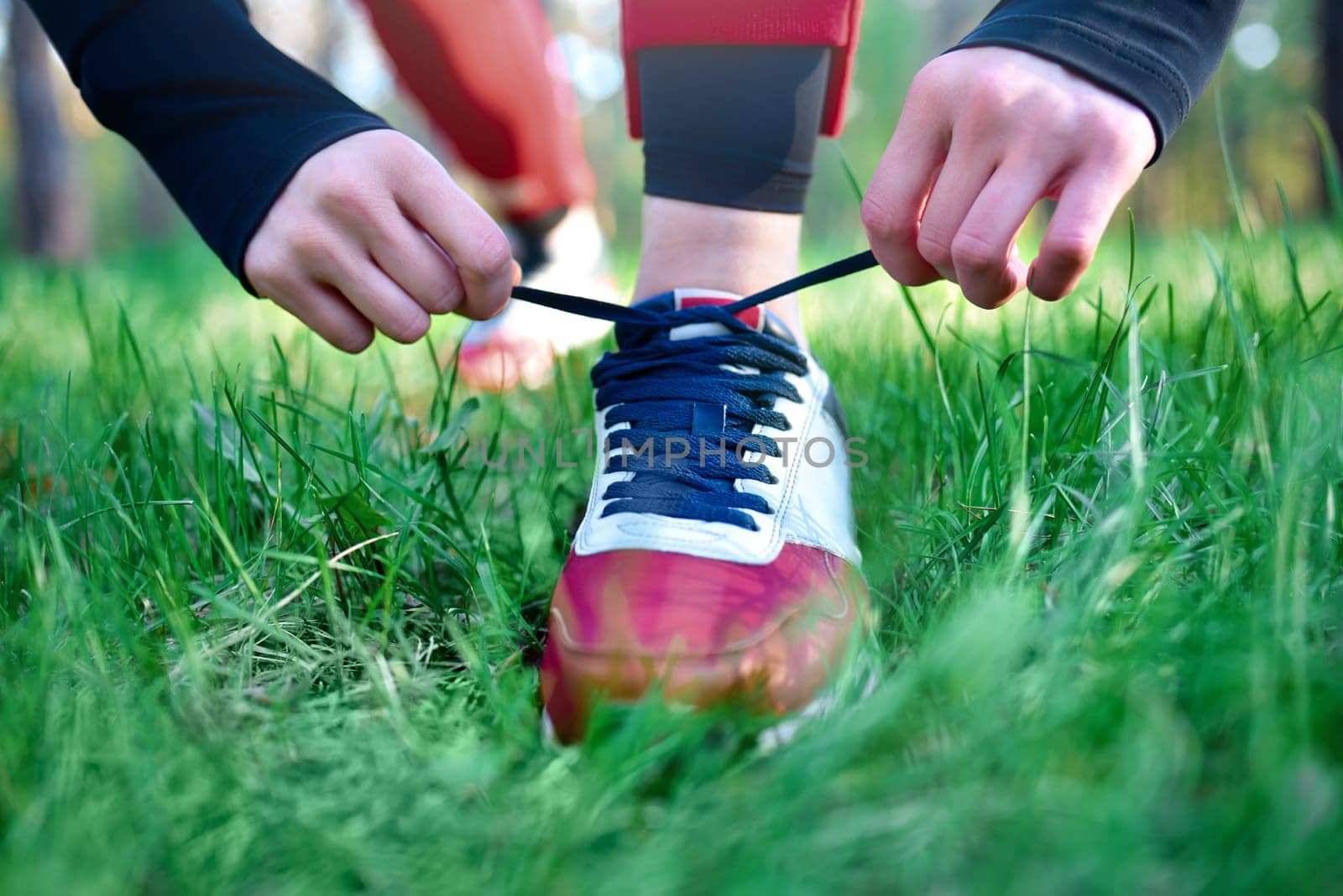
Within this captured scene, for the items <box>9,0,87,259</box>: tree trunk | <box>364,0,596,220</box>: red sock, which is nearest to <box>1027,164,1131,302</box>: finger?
<box>364,0,596,220</box>: red sock

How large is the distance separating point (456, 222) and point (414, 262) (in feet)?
0.16

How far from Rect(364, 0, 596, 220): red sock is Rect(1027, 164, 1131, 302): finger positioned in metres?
1.42

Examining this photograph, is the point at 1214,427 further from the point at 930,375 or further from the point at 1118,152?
the point at 930,375

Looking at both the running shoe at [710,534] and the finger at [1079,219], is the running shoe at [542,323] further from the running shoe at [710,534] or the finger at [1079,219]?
the finger at [1079,219]

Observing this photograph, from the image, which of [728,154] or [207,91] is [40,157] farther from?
[728,154]

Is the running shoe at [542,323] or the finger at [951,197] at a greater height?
the running shoe at [542,323]

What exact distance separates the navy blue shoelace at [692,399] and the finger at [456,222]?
9 centimetres

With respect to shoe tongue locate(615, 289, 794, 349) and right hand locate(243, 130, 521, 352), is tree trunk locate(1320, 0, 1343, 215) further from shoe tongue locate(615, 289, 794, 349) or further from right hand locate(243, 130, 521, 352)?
right hand locate(243, 130, 521, 352)

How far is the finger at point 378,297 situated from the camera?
0.73 metres

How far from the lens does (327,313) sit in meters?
0.77

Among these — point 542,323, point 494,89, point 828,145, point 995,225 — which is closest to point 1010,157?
point 995,225

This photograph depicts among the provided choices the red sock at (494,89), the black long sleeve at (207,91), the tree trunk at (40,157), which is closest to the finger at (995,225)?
the black long sleeve at (207,91)

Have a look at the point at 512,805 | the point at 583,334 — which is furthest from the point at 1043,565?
the point at 583,334

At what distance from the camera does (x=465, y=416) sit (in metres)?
0.86
